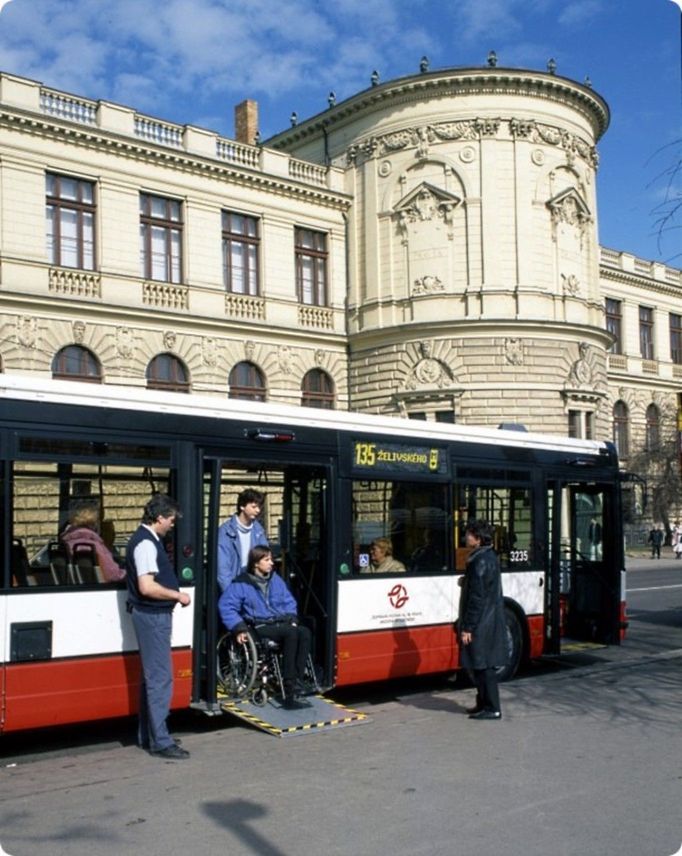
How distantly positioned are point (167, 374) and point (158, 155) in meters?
7.13

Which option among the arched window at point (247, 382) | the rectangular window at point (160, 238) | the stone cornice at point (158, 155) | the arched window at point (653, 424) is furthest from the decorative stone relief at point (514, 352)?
the arched window at point (653, 424)

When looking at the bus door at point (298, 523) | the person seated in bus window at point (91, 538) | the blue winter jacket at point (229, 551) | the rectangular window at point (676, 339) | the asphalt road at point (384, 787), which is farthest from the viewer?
the rectangular window at point (676, 339)

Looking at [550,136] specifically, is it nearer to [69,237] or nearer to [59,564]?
[69,237]

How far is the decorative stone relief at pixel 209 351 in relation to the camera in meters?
34.2

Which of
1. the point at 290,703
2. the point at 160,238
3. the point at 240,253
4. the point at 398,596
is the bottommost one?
the point at 290,703

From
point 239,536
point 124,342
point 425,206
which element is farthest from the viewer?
point 425,206

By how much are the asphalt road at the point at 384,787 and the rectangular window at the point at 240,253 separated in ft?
88.2

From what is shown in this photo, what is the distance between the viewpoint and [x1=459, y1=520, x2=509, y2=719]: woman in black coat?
945 centimetres

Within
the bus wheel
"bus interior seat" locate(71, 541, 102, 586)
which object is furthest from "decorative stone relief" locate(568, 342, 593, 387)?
"bus interior seat" locate(71, 541, 102, 586)

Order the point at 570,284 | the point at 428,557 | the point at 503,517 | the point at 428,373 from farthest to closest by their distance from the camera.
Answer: the point at 570,284
the point at 428,373
the point at 503,517
the point at 428,557

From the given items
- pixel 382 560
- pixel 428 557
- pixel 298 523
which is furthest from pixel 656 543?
pixel 298 523

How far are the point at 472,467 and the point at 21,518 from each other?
551 centimetres

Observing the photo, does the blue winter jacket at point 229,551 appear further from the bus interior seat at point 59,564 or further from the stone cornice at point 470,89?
the stone cornice at point 470,89

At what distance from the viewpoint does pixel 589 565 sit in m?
13.8
